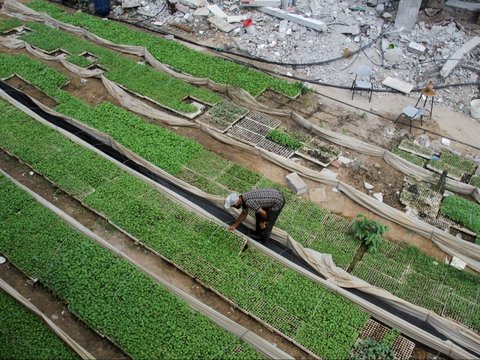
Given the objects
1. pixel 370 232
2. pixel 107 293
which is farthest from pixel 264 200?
pixel 107 293

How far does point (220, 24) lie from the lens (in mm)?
14508

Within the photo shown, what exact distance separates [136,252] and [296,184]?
3.53 m

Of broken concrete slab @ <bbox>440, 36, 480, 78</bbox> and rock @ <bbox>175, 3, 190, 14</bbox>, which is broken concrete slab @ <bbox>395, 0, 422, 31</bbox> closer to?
broken concrete slab @ <bbox>440, 36, 480, 78</bbox>

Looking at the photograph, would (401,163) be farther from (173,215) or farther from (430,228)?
(173,215)

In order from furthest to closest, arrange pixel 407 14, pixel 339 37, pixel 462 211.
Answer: pixel 339 37 → pixel 407 14 → pixel 462 211

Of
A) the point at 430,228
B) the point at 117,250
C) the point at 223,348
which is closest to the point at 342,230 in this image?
the point at 430,228

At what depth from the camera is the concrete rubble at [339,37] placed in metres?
12.4

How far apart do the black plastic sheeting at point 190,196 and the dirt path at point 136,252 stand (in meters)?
1.40

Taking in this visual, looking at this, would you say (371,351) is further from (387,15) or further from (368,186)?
(387,15)

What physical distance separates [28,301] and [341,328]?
16.7ft

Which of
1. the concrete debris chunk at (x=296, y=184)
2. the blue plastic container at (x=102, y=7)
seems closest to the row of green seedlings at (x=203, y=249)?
the concrete debris chunk at (x=296, y=184)

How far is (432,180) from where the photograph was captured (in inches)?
360

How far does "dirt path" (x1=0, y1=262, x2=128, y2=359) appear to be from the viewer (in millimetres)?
6414

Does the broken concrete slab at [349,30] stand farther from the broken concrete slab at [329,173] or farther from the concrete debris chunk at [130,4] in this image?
the concrete debris chunk at [130,4]
